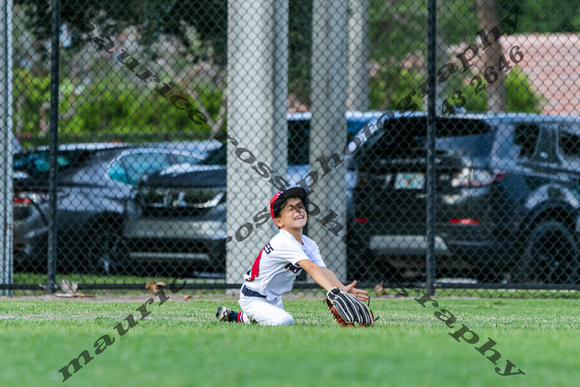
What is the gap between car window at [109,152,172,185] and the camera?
8195 mm

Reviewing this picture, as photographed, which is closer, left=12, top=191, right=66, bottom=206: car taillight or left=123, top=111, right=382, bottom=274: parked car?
left=123, top=111, right=382, bottom=274: parked car

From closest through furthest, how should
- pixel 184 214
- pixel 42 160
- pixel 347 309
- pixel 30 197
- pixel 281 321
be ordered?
pixel 347 309
pixel 281 321
pixel 184 214
pixel 30 197
pixel 42 160

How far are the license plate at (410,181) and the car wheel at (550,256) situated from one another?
1062mm

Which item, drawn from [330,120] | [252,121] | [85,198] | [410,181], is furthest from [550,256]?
[85,198]

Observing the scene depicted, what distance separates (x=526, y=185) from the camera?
7445 millimetres

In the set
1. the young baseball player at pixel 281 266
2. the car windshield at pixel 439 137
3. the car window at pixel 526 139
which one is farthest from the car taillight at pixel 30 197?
the car window at pixel 526 139

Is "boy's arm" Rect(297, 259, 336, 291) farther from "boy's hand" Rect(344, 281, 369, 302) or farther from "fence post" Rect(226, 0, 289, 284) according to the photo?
"fence post" Rect(226, 0, 289, 284)

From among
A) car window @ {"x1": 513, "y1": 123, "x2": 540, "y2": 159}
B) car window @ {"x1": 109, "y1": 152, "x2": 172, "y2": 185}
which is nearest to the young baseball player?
car window @ {"x1": 513, "y1": 123, "x2": 540, "y2": 159}

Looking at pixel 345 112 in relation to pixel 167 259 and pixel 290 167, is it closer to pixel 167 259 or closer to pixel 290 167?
pixel 290 167

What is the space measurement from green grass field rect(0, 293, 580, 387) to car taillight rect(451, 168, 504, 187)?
2117 millimetres

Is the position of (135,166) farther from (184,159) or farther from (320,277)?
(320,277)

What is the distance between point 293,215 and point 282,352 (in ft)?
4.61

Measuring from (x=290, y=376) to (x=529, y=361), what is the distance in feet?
3.39

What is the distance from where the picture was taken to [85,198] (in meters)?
8.16
